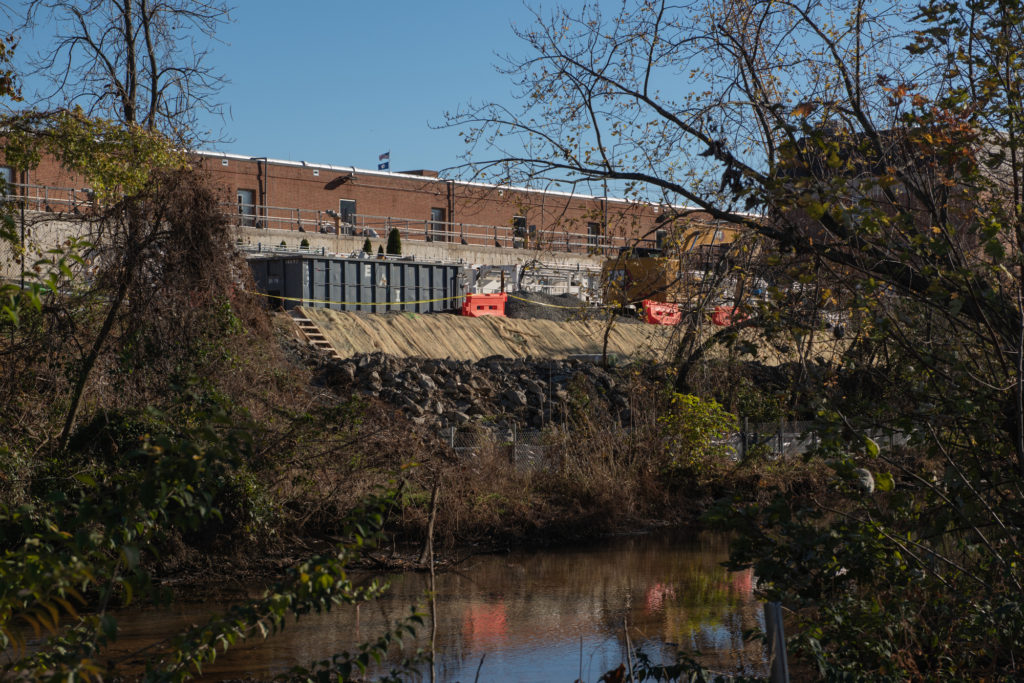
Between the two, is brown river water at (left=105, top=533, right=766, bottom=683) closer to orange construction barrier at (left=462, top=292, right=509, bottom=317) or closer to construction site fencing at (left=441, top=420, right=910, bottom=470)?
construction site fencing at (left=441, top=420, right=910, bottom=470)

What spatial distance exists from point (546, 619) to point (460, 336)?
2207 centimetres

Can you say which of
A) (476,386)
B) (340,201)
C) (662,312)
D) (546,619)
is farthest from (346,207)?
(546,619)

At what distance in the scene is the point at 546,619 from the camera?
40.1 ft

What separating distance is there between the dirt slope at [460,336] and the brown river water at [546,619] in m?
13.2

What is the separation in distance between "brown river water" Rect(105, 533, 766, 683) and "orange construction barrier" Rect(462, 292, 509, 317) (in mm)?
21742

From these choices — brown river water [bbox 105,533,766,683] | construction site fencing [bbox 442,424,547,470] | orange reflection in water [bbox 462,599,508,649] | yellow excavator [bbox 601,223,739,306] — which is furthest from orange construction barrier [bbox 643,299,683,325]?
orange reflection in water [bbox 462,599,508,649]

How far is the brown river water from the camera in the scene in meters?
10.1

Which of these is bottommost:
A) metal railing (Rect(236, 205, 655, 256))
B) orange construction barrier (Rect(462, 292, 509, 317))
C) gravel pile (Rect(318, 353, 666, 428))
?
gravel pile (Rect(318, 353, 666, 428))

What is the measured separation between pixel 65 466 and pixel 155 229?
3088 mm

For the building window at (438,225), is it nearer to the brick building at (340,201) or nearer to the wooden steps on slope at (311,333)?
the brick building at (340,201)

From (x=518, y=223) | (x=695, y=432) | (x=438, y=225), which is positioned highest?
(x=438, y=225)

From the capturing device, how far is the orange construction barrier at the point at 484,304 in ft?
124

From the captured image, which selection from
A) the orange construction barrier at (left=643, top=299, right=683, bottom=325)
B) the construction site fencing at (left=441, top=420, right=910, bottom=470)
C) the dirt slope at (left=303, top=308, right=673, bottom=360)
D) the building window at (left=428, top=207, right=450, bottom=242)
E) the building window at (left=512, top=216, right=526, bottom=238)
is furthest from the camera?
the building window at (left=428, top=207, right=450, bottom=242)

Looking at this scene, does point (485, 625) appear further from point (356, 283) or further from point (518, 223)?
point (356, 283)
